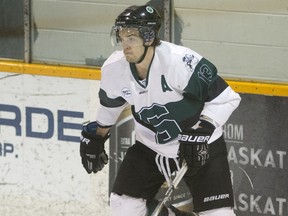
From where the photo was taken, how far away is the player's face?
185 inches

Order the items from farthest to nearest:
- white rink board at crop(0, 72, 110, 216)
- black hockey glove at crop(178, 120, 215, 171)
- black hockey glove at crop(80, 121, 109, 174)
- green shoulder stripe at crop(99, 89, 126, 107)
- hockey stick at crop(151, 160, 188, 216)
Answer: white rink board at crop(0, 72, 110, 216), black hockey glove at crop(80, 121, 109, 174), green shoulder stripe at crop(99, 89, 126, 107), hockey stick at crop(151, 160, 188, 216), black hockey glove at crop(178, 120, 215, 171)

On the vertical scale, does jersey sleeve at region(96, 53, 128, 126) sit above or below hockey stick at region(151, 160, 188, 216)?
above

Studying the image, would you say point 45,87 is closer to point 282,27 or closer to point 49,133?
point 49,133

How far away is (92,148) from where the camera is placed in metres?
5.04

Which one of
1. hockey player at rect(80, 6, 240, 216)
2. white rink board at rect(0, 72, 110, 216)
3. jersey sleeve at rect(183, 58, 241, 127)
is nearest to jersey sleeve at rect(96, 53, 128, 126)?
hockey player at rect(80, 6, 240, 216)

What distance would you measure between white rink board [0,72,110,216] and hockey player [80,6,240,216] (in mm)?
753

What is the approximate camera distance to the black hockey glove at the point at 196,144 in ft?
15.3

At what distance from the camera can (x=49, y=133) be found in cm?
593

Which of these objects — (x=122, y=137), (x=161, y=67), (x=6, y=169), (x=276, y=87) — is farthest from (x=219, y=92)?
(x=6, y=169)

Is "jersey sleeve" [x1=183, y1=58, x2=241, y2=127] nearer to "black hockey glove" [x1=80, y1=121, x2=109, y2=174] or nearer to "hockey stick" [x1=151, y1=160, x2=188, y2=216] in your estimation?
"hockey stick" [x1=151, y1=160, x2=188, y2=216]

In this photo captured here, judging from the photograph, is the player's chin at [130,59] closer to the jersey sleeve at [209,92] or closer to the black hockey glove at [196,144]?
the jersey sleeve at [209,92]

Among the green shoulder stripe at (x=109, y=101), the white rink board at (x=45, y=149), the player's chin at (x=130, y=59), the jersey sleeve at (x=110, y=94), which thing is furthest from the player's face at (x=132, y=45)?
the white rink board at (x=45, y=149)

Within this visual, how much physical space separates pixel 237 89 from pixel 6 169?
55.4 inches

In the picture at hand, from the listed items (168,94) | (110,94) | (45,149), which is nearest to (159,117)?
(168,94)
